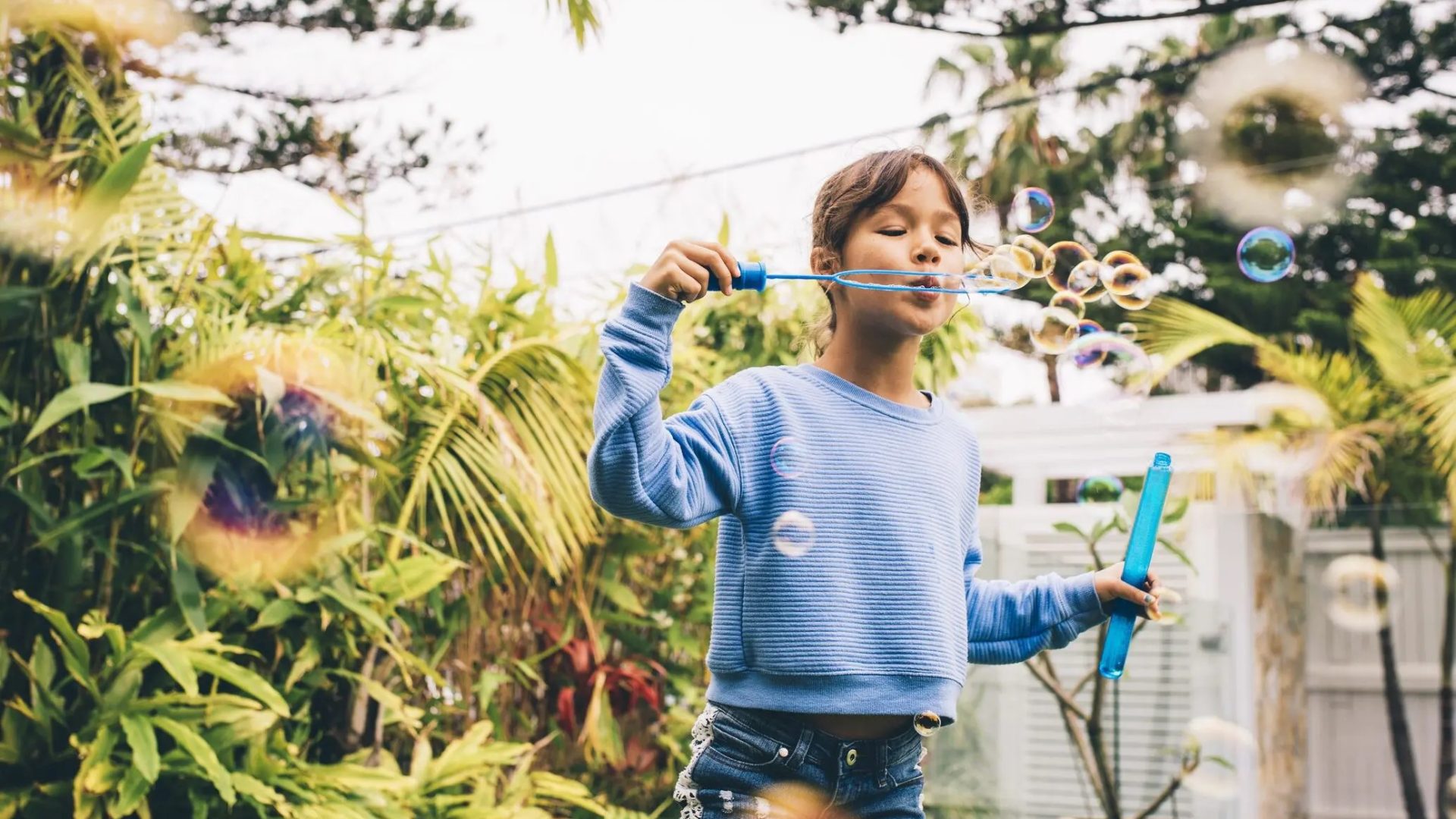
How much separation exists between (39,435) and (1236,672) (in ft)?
13.5

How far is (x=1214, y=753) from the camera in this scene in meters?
4.68

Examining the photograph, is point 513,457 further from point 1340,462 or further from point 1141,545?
point 1340,462

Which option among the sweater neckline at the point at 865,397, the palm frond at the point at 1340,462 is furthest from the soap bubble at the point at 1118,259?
the palm frond at the point at 1340,462

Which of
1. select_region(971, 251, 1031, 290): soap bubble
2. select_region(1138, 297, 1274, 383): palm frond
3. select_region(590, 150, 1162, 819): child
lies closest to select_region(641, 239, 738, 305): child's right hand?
select_region(590, 150, 1162, 819): child

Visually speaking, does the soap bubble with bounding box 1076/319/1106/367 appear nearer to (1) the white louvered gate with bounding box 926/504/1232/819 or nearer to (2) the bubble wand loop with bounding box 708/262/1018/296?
(2) the bubble wand loop with bounding box 708/262/1018/296

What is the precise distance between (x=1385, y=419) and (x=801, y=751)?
577 centimetres

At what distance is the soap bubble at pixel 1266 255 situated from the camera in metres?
2.75

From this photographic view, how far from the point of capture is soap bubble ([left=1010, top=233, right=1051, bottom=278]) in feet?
6.66

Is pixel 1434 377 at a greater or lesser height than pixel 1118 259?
greater

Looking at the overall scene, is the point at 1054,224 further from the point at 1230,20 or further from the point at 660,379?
the point at 660,379

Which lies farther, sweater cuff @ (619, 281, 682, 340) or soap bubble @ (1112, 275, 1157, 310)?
soap bubble @ (1112, 275, 1157, 310)

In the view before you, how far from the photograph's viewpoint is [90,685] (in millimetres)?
2465

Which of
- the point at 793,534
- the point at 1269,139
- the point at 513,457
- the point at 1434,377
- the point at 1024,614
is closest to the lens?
the point at 793,534

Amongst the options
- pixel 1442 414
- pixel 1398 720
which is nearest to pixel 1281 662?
pixel 1398 720
